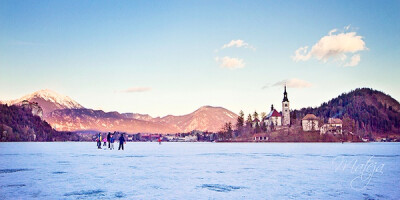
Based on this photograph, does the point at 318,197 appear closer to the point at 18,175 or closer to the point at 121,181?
the point at 121,181

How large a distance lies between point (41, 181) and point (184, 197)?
7.70m

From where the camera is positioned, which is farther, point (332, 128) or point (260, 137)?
point (260, 137)

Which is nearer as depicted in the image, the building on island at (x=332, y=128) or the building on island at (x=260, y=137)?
the building on island at (x=332, y=128)

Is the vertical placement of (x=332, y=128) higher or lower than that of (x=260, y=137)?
higher

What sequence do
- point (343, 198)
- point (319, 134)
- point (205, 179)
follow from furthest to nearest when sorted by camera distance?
1. point (319, 134)
2. point (205, 179)
3. point (343, 198)

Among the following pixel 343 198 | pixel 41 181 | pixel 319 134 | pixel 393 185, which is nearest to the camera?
pixel 343 198

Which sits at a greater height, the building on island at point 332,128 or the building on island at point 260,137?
the building on island at point 332,128

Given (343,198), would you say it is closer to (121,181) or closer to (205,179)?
(205,179)

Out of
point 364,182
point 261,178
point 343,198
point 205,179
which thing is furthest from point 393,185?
point 205,179

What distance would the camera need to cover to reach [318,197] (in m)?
11.7

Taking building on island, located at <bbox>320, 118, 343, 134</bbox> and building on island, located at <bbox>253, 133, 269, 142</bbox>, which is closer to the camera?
building on island, located at <bbox>320, 118, 343, 134</bbox>

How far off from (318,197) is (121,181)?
8.93 meters

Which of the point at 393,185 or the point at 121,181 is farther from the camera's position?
the point at 121,181

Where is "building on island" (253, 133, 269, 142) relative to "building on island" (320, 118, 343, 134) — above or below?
below
